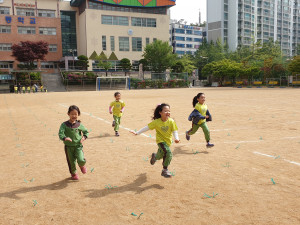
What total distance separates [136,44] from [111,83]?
22.0 metres

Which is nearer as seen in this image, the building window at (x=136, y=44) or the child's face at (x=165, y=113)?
the child's face at (x=165, y=113)

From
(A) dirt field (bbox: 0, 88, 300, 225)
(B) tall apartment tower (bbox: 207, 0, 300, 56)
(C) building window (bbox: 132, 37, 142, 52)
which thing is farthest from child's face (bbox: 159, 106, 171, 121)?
(B) tall apartment tower (bbox: 207, 0, 300, 56)

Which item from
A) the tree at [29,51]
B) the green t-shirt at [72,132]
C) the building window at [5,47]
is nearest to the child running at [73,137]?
the green t-shirt at [72,132]

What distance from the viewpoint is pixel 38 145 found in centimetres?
784

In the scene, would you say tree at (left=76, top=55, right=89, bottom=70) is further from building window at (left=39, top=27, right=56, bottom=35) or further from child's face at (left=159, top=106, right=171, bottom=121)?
child's face at (left=159, top=106, right=171, bottom=121)

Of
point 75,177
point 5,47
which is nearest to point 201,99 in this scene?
point 75,177

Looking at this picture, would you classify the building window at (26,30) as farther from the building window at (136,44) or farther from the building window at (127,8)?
the building window at (136,44)

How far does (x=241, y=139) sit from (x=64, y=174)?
16.9ft

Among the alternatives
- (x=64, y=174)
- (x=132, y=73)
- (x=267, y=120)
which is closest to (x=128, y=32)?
(x=132, y=73)

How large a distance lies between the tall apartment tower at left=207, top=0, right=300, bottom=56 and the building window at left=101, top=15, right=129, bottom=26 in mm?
38817

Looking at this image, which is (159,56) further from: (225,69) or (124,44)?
(225,69)

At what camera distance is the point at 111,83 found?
5388 cm

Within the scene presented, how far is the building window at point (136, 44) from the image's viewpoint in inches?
2805

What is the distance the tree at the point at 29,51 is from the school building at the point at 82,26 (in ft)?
17.8
